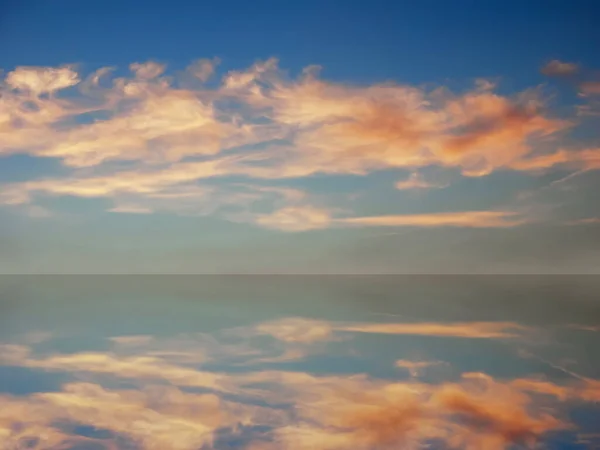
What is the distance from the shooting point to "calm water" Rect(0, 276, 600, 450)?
399 cm

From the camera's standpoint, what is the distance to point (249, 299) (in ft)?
38.8

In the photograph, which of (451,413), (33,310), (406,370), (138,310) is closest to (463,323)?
(406,370)

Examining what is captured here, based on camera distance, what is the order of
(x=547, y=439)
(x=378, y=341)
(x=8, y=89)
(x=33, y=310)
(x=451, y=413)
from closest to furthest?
(x=547, y=439)
(x=451, y=413)
(x=378, y=341)
(x=33, y=310)
(x=8, y=89)

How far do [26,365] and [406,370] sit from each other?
3100 mm

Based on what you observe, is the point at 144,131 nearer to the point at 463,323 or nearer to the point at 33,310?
the point at 33,310

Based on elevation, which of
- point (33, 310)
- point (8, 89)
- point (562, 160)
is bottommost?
point (33, 310)

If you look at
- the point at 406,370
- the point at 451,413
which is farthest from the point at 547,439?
the point at 406,370

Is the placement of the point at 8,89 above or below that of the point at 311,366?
above

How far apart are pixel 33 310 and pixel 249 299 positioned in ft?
12.4

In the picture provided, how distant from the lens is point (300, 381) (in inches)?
200

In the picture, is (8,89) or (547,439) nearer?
(547,439)

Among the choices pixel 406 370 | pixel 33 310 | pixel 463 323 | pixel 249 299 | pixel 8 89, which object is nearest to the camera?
pixel 406 370

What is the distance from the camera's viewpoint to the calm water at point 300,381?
3988 mm

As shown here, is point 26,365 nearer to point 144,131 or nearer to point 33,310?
Result: point 33,310
